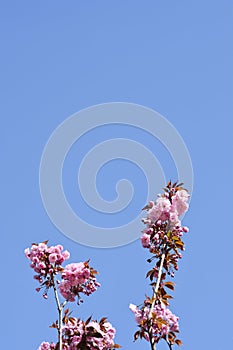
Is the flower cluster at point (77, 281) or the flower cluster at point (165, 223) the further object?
the flower cluster at point (77, 281)

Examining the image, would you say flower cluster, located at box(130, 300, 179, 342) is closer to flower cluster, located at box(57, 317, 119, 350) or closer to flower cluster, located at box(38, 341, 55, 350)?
flower cluster, located at box(57, 317, 119, 350)

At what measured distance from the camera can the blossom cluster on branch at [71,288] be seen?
212 inches

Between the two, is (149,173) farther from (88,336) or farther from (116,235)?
(88,336)

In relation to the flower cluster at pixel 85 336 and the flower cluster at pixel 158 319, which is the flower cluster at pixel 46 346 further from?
the flower cluster at pixel 158 319

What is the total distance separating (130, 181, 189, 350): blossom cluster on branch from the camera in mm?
5176

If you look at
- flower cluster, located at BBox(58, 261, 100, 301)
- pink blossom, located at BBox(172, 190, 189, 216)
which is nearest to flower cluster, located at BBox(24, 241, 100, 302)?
flower cluster, located at BBox(58, 261, 100, 301)

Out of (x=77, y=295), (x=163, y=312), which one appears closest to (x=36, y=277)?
(x=77, y=295)

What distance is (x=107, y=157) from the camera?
27.1 feet

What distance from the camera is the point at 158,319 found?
5.12 m

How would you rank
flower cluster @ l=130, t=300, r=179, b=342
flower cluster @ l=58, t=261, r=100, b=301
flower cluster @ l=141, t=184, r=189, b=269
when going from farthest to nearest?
flower cluster @ l=58, t=261, r=100, b=301, flower cluster @ l=141, t=184, r=189, b=269, flower cluster @ l=130, t=300, r=179, b=342

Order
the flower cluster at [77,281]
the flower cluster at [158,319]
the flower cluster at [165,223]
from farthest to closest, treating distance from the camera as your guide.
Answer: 1. the flower cluster at [77,281]
2. the flower cluster at [165,223]
3. the flower cluster at [158,319]

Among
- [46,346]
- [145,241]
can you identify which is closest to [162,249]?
[145,241]

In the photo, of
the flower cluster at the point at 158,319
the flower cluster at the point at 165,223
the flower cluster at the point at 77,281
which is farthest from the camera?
the flower cluster at the point at 77,281

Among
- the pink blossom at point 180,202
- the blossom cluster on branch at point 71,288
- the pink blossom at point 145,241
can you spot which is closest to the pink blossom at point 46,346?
the blossom cluster on branch at point 71,288
